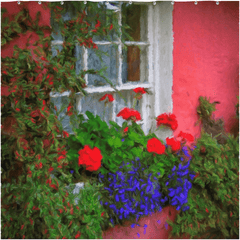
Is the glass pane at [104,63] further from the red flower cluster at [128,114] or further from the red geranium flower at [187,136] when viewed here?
the red geranium flower at [187,136]

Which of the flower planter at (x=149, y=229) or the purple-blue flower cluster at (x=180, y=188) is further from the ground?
the purple-blue flower cluster at (x=180, y=188)

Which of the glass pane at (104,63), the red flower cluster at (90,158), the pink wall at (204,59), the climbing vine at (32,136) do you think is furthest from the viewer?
the pink wall at (204,59)

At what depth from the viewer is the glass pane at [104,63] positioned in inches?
95.2

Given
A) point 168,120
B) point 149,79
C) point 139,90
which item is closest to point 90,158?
point 139,90

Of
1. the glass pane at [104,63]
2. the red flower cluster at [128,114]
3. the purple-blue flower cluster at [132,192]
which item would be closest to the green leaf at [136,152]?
the purple-blue flower cluster at [132,192]

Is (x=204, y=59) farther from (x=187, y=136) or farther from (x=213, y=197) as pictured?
(x=213, y=197)

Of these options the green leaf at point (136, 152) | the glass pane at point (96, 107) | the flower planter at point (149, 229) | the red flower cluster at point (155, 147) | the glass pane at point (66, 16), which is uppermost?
the glass pane at point (66, 16)

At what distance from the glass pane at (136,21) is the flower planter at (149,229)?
1.45 metres

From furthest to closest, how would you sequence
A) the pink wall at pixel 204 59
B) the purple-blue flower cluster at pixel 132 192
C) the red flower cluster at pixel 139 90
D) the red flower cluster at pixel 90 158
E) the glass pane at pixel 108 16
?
the pink wall at pixel 204 59 → the red flower cluster at pixel 139 90 → the glass pane at pixel 108 16 → the purple-blue flower cluster at pixel 132 192 → the red flower cluster at pixel 90 158

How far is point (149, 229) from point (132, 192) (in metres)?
0.39

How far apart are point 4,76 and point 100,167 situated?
91 cm

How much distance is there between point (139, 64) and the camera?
271 cm

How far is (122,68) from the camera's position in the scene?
2.61 m

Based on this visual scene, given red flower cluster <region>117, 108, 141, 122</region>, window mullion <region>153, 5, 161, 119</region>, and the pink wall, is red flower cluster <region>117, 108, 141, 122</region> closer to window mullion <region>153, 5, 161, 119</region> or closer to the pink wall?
window mullion <region>153, 5, 161, 119</region>
